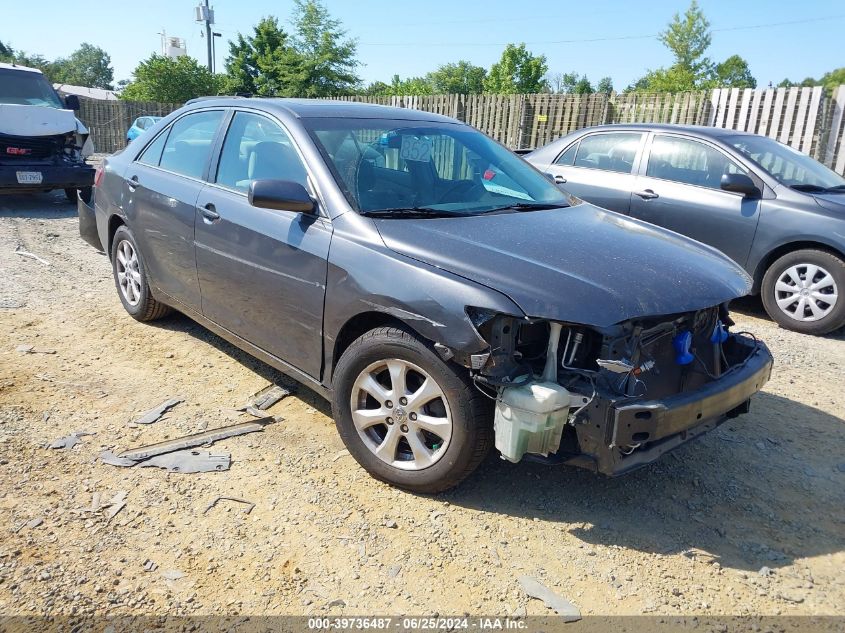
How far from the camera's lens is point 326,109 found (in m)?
3.90

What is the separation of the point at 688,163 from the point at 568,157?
1.39 meters

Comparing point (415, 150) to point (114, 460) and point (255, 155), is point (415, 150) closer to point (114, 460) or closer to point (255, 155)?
point (255, 155)

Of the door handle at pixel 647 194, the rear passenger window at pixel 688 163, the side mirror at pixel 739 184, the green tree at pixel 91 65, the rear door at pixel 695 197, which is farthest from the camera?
the green tree at pixel 91 65

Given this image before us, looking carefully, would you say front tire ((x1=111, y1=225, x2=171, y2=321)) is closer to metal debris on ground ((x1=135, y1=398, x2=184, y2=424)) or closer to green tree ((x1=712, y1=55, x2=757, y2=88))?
metal debris on ground ((x1=135, y1=398, x2=184, y2=424))

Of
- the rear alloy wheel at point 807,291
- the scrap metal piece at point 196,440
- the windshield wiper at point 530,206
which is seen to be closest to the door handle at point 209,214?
the scrap metal piece at point 196,440

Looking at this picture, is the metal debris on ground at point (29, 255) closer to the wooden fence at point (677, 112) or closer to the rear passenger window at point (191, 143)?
the rear passenger window at point (191, 143)

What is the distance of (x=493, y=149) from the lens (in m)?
4.30

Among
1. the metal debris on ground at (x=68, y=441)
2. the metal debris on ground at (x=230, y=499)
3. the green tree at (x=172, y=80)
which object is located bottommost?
the metal debris on ground at (x=230, y=499)

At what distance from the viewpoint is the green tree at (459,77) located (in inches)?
2931

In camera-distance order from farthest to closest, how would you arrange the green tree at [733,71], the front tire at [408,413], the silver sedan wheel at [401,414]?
the green tree at [733,71] < the silver sedan wheel at [401,414] < the front tire at [408,413]

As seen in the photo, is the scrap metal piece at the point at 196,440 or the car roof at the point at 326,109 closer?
the scrap metal piece at the point at 196,440

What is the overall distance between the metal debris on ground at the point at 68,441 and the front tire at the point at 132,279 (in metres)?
1.68

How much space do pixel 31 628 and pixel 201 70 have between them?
40.0 m

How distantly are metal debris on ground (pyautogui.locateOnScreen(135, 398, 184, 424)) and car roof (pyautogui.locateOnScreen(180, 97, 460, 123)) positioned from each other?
1.91 meters
